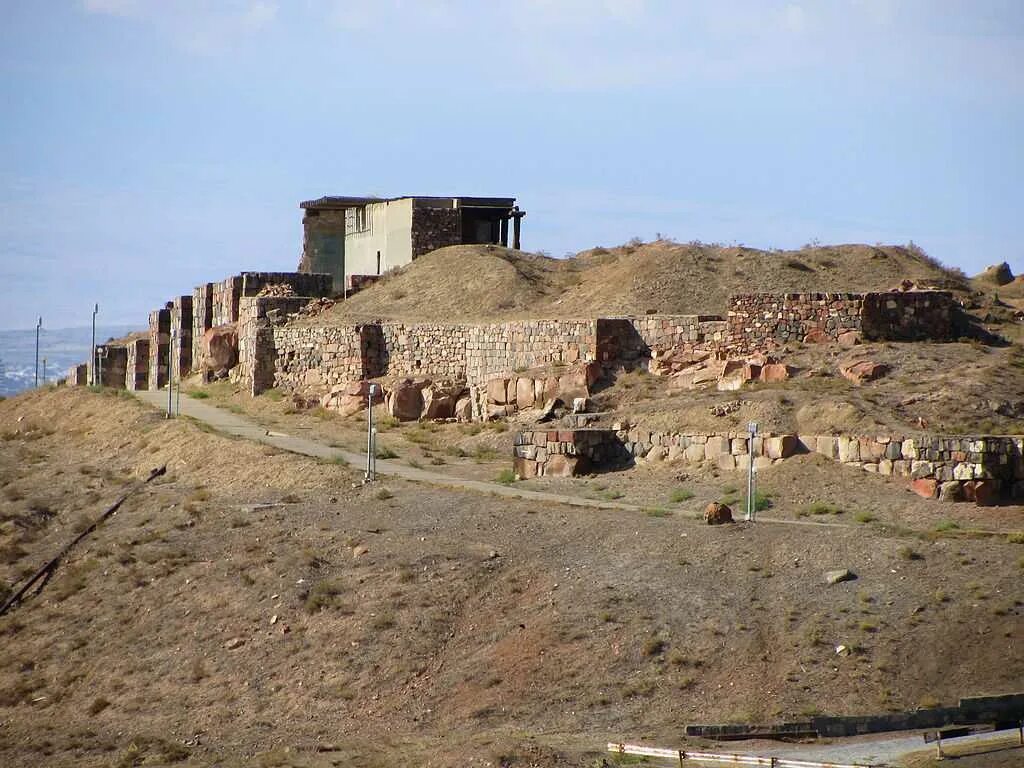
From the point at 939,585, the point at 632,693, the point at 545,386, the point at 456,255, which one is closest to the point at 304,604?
the point at 632,693

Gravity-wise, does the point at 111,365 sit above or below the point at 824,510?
→ above

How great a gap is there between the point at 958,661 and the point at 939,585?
2.15 m

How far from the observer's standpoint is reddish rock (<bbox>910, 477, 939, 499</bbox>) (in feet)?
90.0

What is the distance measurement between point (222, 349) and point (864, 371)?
2246 cm

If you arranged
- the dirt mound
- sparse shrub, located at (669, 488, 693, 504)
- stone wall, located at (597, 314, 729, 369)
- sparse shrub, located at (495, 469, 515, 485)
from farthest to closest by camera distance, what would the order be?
the dirt mound < stone wall, located at (597, 314, 729, 369) < sparse shrub, located at (495, 469, 515, 485) < sparse shrub, located at (669, 488, 693, 504)

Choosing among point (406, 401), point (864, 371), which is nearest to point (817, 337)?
point (864, 371)

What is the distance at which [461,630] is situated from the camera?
2331 centimetres

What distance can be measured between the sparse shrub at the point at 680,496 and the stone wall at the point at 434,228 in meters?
24.6

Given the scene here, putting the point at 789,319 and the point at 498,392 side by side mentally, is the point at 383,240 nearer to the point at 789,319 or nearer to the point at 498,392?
the point at 498,392

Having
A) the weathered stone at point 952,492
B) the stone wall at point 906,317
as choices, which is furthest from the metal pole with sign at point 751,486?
the stone wall at point 906,317

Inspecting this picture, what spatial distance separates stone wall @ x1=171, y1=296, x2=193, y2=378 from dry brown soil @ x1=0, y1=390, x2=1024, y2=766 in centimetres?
2235

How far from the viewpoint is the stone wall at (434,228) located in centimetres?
5288

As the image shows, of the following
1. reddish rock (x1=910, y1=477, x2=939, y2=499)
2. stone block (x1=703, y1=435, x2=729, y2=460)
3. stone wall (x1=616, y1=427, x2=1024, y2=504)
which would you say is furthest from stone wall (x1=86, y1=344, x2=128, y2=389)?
reddish rock (x1=910, y1=477, x2=939, y2=499)

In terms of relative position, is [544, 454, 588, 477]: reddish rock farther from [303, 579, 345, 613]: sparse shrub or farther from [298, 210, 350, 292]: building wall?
[298, 210, 350, 292]: building wall
